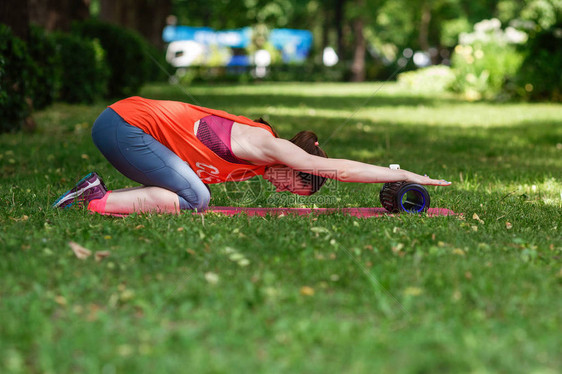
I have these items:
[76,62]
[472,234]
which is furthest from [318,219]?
[76,62]

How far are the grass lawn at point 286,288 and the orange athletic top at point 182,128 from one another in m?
0.37

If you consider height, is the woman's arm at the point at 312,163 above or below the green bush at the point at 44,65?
below

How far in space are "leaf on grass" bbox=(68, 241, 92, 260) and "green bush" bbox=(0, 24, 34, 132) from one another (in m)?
4.99

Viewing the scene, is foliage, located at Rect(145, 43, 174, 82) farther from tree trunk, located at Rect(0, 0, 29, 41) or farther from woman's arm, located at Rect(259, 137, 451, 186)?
woman's arm, located at Rect(259, 137, 451, 186)

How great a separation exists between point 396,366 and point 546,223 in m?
2.72

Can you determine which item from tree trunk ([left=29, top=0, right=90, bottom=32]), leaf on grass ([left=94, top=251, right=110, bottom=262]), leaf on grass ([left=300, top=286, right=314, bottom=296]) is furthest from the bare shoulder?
tree trunk ([left=29, top=0, right=90, bottom=32])

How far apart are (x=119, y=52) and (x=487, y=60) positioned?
9475 mm

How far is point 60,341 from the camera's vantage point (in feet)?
7.98

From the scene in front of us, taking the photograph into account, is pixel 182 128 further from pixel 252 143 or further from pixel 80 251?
pixel 80 251

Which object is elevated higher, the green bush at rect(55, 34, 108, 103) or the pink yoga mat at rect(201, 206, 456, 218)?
the green bush at rect(55, 34, 108, 103)

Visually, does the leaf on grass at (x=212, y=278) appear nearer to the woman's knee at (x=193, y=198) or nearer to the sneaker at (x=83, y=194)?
the woman's knee at (x=193, y=198)

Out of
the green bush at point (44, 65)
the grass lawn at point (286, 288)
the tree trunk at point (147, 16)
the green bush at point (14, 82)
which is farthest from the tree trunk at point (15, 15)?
the tree trunk at point (147, 16)

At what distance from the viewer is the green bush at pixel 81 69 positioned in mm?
12531

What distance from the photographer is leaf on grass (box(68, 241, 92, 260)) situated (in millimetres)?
3436
